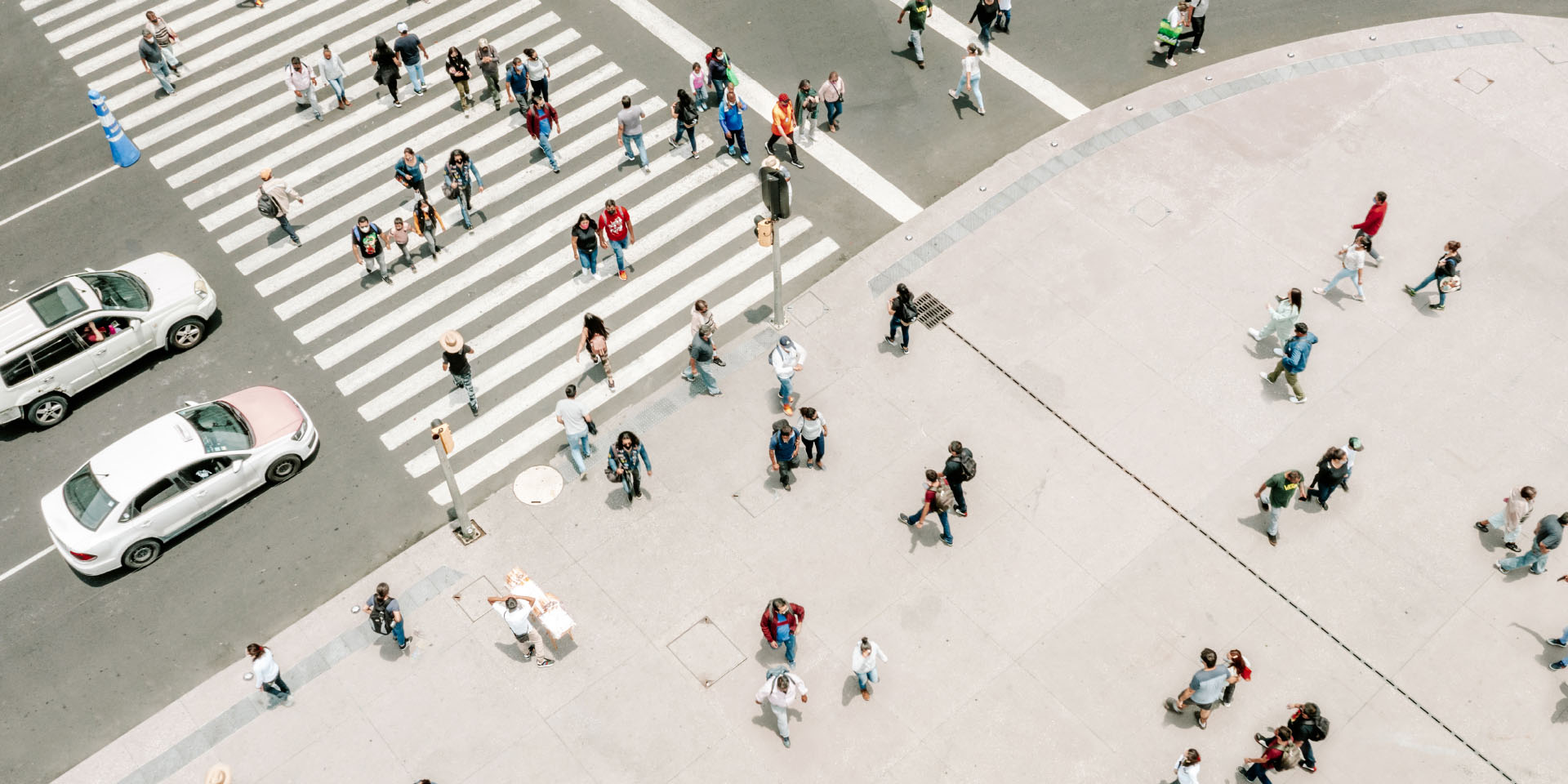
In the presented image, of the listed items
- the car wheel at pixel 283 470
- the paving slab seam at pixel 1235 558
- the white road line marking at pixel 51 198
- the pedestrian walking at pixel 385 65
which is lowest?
the paving slab seam at pixel 1235 558

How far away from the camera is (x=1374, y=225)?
21078mm

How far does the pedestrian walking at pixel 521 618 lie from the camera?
1628 cm

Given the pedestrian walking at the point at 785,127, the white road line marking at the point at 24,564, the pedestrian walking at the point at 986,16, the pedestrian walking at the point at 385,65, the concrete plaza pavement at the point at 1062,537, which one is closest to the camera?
the concrete plaza pavement at the point at 1062,537

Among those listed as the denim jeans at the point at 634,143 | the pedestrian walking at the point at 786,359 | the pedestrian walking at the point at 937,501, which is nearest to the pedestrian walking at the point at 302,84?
the denim jeans at the point at 634,143

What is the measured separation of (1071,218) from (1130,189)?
4.71ft

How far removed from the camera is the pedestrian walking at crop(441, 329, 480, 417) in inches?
749

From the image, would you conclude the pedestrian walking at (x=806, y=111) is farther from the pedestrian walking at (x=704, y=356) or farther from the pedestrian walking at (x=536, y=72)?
the pedestrian walking at (x=704, y=356)

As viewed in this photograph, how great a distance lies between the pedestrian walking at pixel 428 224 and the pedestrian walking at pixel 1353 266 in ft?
52.4

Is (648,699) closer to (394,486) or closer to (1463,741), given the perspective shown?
(394,486)

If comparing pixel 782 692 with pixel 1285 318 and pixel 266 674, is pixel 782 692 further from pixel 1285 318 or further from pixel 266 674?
pixel 1285 318

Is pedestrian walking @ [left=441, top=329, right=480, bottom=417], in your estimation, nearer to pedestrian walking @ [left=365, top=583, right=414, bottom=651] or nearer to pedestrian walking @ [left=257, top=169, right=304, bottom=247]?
pedestrian walking @ [left=365, top=583, right=414, bottom=651]

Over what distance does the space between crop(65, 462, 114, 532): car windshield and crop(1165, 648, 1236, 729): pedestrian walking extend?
15.6m

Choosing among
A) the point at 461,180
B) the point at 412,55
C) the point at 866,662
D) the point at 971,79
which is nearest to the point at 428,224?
the point at 461,180

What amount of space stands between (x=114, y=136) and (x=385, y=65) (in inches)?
216
